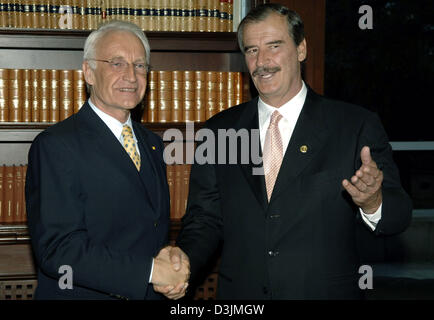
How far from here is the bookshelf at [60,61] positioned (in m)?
3.20

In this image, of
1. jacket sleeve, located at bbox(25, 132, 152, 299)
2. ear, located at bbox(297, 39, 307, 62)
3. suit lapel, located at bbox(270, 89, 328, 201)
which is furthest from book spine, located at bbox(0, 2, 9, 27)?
suit lapel, located at bbox(270, 89, 328, 201)

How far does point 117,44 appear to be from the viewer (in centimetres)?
206

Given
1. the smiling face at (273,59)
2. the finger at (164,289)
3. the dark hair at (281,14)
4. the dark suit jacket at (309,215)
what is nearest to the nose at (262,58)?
the smiling face at (273,59)

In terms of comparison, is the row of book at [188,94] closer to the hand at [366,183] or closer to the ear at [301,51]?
the ear at [301,51]

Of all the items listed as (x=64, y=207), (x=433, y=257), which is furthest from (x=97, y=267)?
(x=433, y=257)

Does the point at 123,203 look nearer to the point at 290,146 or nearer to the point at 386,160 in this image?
the point at 290,146

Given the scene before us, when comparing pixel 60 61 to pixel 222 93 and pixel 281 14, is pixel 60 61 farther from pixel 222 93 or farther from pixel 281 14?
pixel 281 14

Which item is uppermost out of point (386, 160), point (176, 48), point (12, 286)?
point (176, 48)

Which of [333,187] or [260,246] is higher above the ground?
[333,187]

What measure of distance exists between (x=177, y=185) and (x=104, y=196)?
145 centimetres

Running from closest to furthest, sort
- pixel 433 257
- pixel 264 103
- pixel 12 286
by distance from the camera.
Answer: pixel 264 103
pixel 12 286
pixel 433 257

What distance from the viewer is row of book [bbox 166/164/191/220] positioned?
3.35 metres

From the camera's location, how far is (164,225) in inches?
83.4
